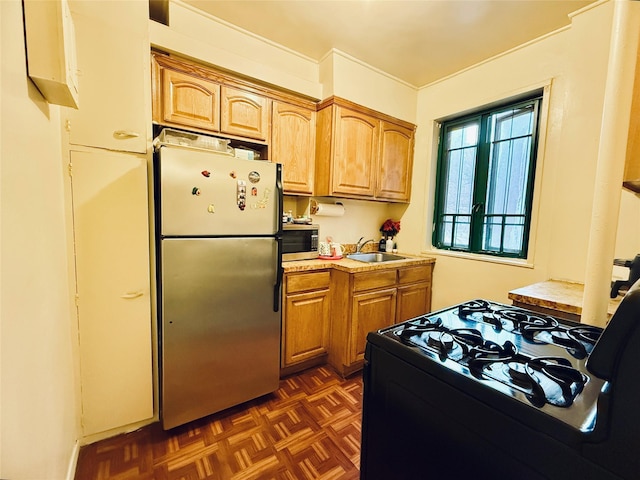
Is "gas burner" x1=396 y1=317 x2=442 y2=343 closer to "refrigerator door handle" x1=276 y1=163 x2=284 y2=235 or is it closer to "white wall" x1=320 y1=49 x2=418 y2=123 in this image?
"refrigerator door handle" x1=276 y1=163 x2=284 y2=235

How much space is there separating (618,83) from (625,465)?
103 centimetres

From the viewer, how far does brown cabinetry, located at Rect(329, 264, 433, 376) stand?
2.19 m

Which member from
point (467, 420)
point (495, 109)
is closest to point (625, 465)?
point (467, 420)

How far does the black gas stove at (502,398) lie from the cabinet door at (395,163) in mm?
1895

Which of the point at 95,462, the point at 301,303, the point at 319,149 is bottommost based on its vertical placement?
the point at 95,462

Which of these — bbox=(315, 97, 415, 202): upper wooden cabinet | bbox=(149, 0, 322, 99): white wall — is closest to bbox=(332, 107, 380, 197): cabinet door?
bbox=(315, 97, 415, 202): upper wooden cabinet

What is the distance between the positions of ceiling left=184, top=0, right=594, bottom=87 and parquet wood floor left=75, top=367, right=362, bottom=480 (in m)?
2.69

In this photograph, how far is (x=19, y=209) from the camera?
0.78 m

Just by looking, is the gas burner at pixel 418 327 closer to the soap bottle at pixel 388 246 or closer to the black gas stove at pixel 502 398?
the black gas stove at pixel 502 398

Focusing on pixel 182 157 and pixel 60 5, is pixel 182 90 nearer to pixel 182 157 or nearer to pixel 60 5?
pixel 182 157

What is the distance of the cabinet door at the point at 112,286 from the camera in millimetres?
1438

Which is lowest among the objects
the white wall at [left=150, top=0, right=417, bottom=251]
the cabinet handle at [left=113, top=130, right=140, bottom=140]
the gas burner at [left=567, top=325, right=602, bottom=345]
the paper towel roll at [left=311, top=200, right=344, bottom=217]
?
the gas burner at [left=567, top=325, right=602, bottom=345]

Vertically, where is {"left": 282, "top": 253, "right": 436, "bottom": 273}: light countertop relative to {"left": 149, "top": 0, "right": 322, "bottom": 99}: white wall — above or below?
below

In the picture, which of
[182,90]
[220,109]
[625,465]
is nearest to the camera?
[625,465]
